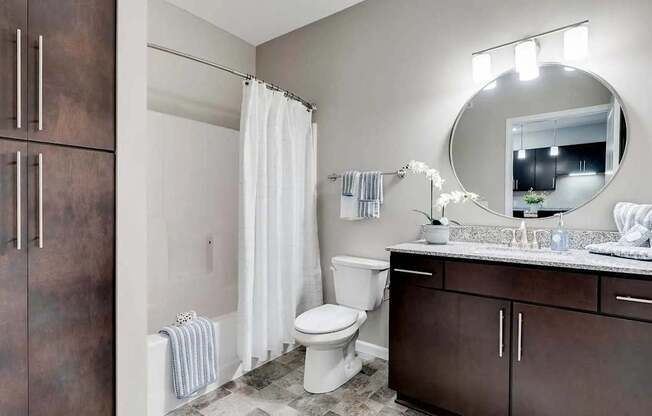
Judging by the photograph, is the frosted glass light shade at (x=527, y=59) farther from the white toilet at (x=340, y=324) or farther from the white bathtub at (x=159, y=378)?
the white bathtub at (x=159, y=378)

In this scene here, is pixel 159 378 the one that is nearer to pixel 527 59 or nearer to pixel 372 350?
pixel 372 350

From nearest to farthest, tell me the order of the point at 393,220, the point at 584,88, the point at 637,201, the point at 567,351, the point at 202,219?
the point at 567,351
the point at 637,201
the point at 584,88
the point at 393,220
the point at 202,219

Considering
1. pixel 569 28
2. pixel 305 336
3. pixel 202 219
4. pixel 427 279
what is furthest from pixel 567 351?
pixel 202 219

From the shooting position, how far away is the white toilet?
216 cm

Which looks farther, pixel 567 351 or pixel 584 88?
pixel 584 88

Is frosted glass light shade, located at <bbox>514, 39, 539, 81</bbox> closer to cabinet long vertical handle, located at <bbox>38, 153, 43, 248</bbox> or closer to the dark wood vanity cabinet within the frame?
the dark wood vanity cabinet

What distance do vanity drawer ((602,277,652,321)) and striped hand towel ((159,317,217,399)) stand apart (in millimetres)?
1964

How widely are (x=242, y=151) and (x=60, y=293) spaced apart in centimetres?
127

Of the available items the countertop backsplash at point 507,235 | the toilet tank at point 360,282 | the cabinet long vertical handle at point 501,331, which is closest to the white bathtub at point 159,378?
the toilet tank at point 360,282

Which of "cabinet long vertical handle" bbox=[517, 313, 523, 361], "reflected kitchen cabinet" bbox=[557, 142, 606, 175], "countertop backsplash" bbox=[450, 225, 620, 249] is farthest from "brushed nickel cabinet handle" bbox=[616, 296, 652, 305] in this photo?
"reflected kitchen cabinet" bbox=[557, 142, 606, 175]

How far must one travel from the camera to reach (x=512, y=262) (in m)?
1.67

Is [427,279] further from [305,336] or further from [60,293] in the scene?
[60,293]

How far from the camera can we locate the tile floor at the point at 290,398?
79.5 inches

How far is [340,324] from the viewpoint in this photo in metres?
2.20
